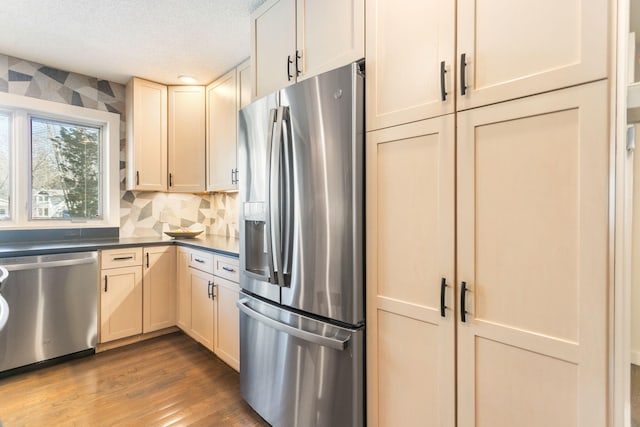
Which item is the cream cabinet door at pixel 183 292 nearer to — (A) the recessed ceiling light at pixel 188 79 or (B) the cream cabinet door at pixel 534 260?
(A) the recessed ceiling light at pixel 188 79

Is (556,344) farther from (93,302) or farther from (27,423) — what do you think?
(93,302)

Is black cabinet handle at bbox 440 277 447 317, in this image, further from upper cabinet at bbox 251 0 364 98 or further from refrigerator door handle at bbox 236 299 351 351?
upper cabinet at bbox 251 0 364 98

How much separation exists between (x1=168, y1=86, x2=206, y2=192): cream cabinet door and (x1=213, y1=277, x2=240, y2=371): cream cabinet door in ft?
4.44

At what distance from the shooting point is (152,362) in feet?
8.38

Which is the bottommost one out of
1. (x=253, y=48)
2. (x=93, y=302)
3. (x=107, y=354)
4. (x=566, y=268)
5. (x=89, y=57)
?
(x=107, y=354)

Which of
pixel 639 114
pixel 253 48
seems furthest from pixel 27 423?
pixel 639 114

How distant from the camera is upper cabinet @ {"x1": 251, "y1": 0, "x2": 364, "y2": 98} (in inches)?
55.5

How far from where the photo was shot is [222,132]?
3.01 metres

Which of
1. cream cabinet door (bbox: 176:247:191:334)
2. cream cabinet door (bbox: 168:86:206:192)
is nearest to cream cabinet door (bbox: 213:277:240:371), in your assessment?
cream cabinet door (bbox: 176:247:191:334)

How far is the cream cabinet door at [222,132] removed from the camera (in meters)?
2.88

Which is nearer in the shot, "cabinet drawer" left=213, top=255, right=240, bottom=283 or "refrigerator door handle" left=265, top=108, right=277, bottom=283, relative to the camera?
"refrigerator door handle" left=265, top=108, right=277, bottom=283

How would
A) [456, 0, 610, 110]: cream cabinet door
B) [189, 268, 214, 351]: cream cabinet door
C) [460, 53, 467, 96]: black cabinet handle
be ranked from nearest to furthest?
[456, 0, 610, 110]: cream cabinet door, [460, 53, 467, 96]: black cabinet handle, [189, 268, 214, 351]: cream cabinet door

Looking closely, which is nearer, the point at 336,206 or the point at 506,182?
the point at 506,182

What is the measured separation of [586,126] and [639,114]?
1.17 m
